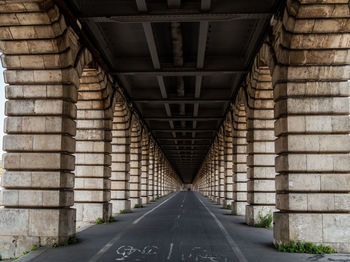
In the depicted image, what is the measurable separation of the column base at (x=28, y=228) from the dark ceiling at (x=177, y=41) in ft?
21.2

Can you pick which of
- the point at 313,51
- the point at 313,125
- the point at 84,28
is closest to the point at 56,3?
the point at 84,28

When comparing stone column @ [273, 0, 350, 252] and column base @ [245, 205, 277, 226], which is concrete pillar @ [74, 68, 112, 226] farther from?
stone column @ [273, 0, 350, 252]

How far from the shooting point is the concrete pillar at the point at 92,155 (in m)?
17.0

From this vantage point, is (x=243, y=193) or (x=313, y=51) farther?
(x=243, y=193)

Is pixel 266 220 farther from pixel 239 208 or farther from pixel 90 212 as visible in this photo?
A: pixel 90 212

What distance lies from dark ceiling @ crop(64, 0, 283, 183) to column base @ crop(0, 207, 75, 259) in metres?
6.46

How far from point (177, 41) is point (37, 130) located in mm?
6679

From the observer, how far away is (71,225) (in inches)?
455

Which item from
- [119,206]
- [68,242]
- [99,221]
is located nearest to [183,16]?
[68,242]

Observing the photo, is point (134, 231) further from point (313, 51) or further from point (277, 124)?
point (313, 51)

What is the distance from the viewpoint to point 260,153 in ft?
55.0

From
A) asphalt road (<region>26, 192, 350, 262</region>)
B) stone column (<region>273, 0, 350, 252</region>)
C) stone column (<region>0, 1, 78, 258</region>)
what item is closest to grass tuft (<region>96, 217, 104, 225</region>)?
asphalt road (<region>26, 192, 350, 262</region>)

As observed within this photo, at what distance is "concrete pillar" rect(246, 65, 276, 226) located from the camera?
53.8ft

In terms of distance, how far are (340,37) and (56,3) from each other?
26.9ft
